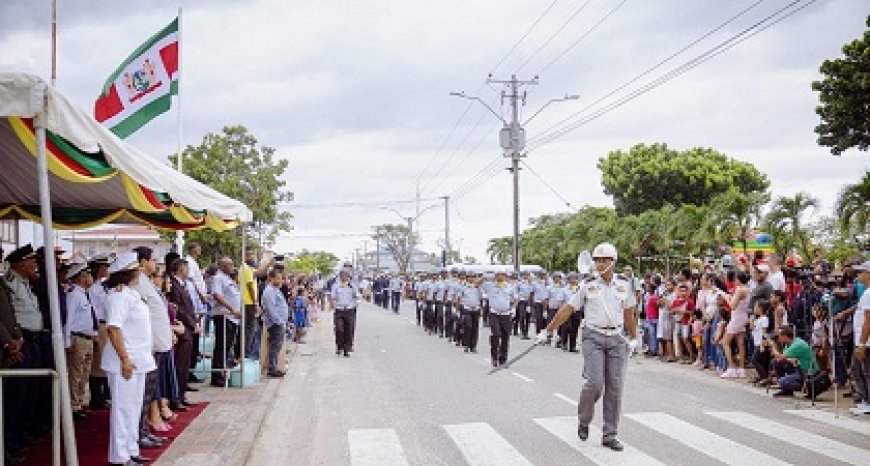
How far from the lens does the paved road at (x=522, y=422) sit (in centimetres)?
892

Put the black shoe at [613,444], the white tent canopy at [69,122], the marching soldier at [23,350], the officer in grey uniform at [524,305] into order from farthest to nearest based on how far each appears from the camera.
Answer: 1. the officer in grey uniform at [524,305]
2. the black shoe at [613,444]
3. the marching soldier at [23,350]
4. the white tent canopy at [69,122]

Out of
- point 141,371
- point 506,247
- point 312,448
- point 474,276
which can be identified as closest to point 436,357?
point 474,276

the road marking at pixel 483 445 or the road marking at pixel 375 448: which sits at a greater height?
the road marking at pixel 483 445

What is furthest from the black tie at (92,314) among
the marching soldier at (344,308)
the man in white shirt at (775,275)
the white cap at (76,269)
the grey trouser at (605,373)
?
the man in white shirt at (775,275)

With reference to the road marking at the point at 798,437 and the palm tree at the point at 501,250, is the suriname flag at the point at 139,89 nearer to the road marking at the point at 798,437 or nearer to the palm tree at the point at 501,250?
the road marking at the point at 798,437

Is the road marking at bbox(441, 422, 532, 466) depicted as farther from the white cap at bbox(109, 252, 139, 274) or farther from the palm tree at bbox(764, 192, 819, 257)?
the palm tree at bbox(764, 192, 819, 257)

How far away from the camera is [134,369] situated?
7914 mm

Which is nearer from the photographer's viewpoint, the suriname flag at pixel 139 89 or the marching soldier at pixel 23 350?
the marching soldier at pixel 23 350

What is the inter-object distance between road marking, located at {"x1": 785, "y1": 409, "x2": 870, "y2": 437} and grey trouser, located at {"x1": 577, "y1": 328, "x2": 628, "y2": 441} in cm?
307

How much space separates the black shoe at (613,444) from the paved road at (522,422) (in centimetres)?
13

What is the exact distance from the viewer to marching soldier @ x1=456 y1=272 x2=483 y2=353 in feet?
70.3

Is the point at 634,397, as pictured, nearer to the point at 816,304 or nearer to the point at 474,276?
the point at 816,304

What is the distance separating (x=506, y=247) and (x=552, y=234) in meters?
29.4

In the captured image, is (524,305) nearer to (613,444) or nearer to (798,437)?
(798,437)
